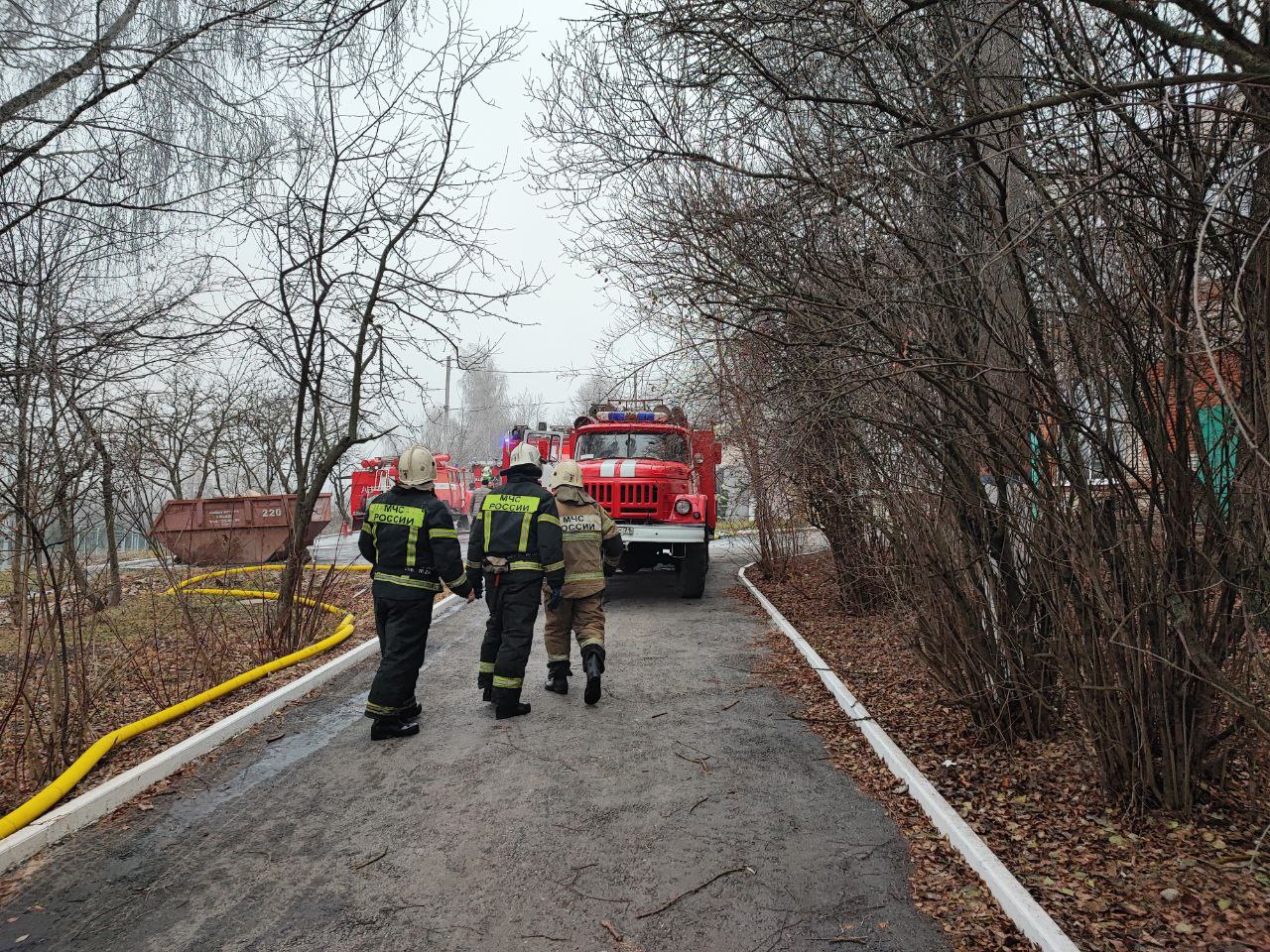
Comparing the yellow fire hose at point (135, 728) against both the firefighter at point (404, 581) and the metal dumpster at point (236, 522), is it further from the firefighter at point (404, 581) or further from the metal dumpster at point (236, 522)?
the metal dumpster at point (236, 522)

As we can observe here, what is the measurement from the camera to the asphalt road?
3.05m

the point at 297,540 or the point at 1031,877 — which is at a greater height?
the point at 297,540

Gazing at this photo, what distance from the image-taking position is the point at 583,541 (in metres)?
6.76

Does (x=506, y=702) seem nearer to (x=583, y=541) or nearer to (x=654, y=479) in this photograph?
(x=583, y=541)

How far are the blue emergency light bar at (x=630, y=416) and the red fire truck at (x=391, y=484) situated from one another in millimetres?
6275

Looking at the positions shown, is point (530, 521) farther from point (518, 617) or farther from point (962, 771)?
point (962, 771)

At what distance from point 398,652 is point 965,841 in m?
3.66

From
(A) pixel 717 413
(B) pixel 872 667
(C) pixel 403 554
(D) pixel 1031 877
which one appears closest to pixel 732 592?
(A) pixel 717 413

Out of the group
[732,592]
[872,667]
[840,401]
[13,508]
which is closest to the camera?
[13,508]

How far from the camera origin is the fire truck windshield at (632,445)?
12477 millimetres

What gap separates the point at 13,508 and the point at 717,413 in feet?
26.6

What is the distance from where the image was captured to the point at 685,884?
11.0ft

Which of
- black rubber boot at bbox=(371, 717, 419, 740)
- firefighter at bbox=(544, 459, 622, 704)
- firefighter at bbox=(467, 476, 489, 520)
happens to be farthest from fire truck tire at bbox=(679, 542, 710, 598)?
black rubber boot at bbox=(371, 717, 419, 740)

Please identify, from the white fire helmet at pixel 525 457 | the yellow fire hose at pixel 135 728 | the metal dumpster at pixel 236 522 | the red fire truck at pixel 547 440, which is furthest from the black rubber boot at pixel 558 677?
the metal dumpster at pixel 236 522
